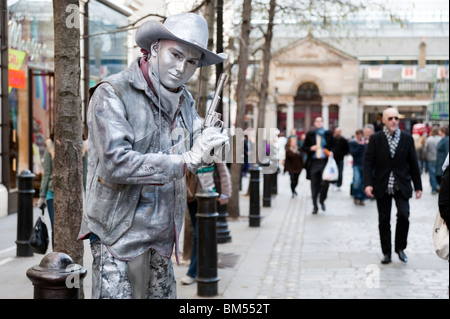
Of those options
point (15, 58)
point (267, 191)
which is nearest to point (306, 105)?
point (267, 191)

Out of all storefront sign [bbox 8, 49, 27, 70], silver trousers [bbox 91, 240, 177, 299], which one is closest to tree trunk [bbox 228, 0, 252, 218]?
storefront sign [bbox 8, 49, 27, 70]

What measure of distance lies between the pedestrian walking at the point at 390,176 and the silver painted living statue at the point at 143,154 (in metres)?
5.95

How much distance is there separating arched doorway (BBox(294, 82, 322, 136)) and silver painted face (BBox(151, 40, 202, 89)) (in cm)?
6607

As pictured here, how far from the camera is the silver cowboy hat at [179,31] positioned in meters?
2.84

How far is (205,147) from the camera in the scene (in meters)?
2.76

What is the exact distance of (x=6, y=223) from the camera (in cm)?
824

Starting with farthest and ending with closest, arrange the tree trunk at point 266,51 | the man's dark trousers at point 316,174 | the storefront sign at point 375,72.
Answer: the storefront sign at point 375,72, the tree trunk at point 266,51, the man's dark trousers at point 316,174

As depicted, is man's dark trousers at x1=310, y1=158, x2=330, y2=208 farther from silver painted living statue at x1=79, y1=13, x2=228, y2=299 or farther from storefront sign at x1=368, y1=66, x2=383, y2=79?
storefront sign at x1=368, y1=66, x2=383, y2=79

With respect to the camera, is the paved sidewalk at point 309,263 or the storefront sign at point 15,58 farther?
the storefront sign at point 15,58

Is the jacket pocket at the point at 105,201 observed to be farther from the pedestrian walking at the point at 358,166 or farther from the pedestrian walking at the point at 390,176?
the pedestrian walking at the point at 358,166

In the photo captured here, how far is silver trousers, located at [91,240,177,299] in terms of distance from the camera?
2.98 meters

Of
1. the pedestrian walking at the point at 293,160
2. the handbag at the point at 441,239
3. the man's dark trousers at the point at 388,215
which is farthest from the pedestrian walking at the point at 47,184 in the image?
the pedestrian walking at the point at 293,160
